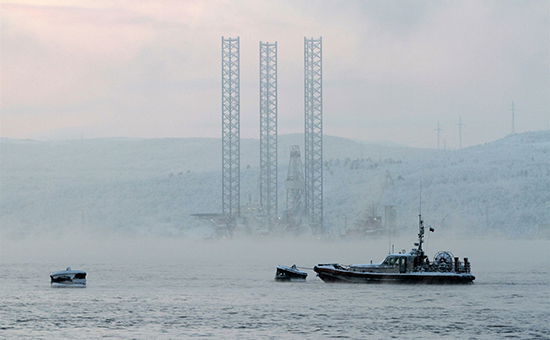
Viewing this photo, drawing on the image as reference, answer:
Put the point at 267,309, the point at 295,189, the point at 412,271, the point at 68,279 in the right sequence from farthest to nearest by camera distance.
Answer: the point at 295,189
the point at 68,279
the point at 412,271
the point at 267,309

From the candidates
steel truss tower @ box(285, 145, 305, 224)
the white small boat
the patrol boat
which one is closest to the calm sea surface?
the patrol boat

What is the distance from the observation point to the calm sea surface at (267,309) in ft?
183

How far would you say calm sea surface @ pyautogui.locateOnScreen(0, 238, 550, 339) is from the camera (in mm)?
55906

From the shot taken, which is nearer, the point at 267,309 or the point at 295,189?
the point at 267,309

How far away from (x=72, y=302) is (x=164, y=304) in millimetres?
8123

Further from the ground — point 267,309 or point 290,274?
point 290,274

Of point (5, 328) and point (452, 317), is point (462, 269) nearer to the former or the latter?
point (452, 317)

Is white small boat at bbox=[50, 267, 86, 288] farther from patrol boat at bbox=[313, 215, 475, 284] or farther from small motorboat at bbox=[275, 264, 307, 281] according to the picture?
patrol boat at bbox=[313, 215, 475, 284]

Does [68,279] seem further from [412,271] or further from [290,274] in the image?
[412,271]

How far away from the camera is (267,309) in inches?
2603

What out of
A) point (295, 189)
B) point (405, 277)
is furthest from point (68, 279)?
point (295, 189)

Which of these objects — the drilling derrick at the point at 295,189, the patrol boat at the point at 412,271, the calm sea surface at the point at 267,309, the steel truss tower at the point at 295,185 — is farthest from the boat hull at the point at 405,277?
the drilling derrick at the point at 295,189

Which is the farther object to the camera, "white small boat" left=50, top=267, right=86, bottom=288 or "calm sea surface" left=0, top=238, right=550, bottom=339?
"white small boat" left=50, top=267, right=86, bottom=288

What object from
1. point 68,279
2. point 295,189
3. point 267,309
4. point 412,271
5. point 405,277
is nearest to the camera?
point 267,309
